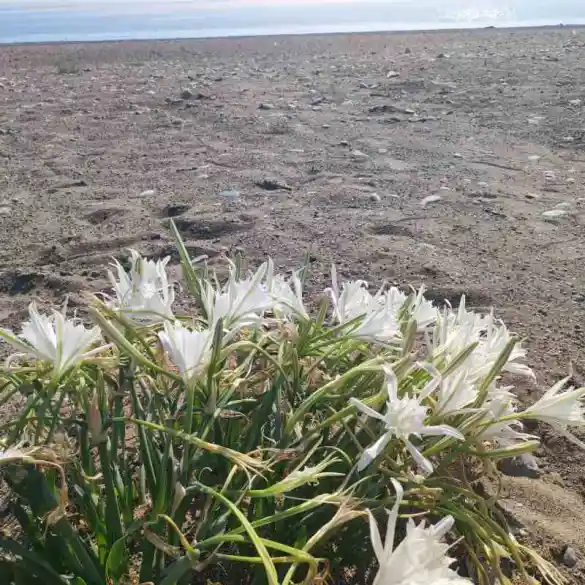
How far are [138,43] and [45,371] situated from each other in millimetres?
11937

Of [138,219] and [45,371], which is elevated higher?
[45,371]

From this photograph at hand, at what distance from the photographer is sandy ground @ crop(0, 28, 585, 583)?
254cm

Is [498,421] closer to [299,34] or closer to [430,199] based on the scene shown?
[430,199]

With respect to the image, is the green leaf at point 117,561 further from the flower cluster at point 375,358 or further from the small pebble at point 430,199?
the small pebble at point 430,199

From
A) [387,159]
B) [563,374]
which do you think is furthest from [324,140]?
[563,374]

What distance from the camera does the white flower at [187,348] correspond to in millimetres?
948

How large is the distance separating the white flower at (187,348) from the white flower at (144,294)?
103 mm

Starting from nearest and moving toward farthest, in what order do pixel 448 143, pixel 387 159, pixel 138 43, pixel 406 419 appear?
1. pixel 406 419
2. pixel 387 159
3. pixel 448 143
4. pixel 138 43

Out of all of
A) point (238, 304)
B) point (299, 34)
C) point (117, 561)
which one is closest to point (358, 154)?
point (238, 304)

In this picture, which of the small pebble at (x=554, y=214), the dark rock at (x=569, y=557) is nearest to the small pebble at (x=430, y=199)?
the small pebble at (x=554, y=214)

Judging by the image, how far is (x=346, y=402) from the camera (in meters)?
1.15

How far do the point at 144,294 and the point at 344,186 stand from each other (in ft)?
8.88

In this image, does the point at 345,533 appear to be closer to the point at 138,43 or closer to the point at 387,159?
the point at 387,159

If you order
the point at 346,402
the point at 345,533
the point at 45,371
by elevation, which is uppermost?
the point at 45,371
